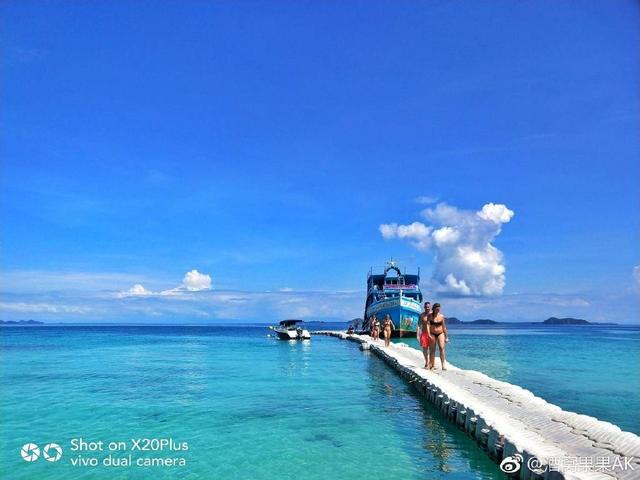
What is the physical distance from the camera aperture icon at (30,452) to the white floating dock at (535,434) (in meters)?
10.2

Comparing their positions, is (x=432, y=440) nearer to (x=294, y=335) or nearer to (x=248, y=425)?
(x=248, y=425)

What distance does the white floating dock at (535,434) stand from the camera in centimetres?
751

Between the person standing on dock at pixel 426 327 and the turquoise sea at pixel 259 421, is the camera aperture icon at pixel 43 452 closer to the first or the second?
the turquoise sea at pixel 259 421

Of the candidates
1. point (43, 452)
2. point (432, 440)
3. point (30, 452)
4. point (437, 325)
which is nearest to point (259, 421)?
point (432, 440)

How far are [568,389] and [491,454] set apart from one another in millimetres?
12026

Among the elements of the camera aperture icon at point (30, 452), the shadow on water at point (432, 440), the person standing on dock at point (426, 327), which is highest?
the person standing on dock at point (426, 327)

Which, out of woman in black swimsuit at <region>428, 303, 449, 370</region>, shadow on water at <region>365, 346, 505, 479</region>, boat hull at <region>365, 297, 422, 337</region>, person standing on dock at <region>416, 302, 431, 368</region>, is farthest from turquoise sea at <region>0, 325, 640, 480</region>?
boat hull at <region>365, 297, 422, 337</region>

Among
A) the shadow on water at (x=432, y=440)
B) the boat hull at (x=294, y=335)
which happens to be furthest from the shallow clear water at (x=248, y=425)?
the boat hull at (x=294, y=335)

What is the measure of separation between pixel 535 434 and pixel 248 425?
7493 mm

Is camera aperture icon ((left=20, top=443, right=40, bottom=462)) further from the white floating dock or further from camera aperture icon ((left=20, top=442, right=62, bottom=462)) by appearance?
the white floating dock

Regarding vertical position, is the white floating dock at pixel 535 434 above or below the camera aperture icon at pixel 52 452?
above

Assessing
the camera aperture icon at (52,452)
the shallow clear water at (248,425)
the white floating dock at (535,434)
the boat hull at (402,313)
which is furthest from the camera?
the boat hull at (402,313)

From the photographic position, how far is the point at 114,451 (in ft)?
36.6

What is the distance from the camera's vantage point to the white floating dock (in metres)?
7.51
